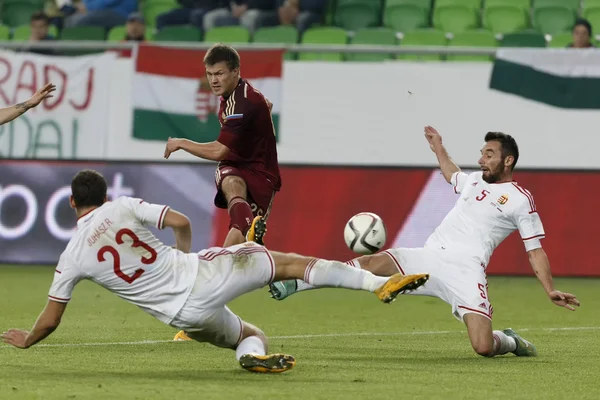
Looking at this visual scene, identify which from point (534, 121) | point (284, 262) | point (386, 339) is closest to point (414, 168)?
point (534, 121)

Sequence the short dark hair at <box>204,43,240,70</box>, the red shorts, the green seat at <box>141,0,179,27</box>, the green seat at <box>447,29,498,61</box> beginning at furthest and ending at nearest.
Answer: the green seat at <box>141,0,179,27</box>
the green seat at <box>447,29,498,61</box>
the red shorts
the short dark hair at <box>204,43,240,70</box>

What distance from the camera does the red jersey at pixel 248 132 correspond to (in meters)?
9.91

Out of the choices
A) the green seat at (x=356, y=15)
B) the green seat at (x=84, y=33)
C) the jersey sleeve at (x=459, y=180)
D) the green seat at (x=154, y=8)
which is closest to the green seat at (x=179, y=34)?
the green seat at (x=84, y=33)

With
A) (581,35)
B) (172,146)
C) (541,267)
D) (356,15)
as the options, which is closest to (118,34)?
(356,15)

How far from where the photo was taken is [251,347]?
760 cm

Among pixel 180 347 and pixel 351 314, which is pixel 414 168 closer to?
pixel 351 314

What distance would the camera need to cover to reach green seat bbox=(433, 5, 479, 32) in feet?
58.6

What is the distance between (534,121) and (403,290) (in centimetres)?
839

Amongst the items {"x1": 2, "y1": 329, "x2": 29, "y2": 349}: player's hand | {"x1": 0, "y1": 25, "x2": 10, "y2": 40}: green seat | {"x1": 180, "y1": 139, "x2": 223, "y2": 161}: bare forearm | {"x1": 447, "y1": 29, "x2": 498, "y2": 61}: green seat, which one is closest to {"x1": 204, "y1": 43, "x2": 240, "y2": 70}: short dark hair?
{"x1": 180, "y1": 139, "x2": 223, "y2": 161}: bare forearm

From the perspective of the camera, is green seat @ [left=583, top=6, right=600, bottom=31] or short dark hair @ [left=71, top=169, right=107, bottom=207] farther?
green seat @ [left=583, top=6, right=600, bottom=31]

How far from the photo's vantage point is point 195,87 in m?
15.8

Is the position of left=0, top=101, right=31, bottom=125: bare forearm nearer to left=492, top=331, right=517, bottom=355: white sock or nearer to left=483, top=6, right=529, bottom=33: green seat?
left=492, top=331, right=517, bottom=355: white sock

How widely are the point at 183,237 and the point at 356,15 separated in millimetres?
11246

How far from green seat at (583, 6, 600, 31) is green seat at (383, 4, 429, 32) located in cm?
226
